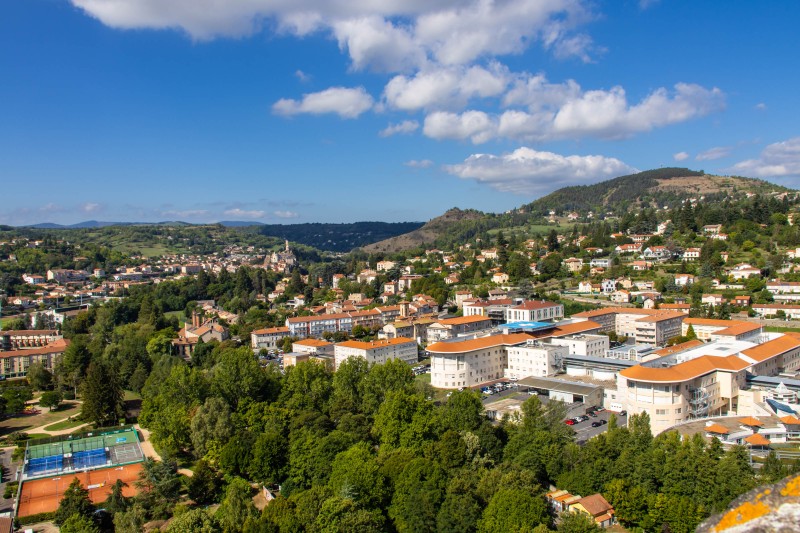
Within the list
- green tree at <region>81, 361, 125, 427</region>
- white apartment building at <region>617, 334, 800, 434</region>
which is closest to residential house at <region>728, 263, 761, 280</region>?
white apartment building at <region>617, 334, 800, 434</region>

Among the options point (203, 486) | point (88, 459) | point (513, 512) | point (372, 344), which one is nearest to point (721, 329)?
point (372, 344)

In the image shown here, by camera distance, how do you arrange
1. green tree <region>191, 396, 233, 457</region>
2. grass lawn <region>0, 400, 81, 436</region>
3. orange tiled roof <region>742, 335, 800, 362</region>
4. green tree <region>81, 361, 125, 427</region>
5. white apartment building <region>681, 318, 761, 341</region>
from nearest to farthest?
1. green tree <region>191, 396, 233, 457</region>
2. orange tiled roof <region>742, 335, 800, 362</region>
3. green tree <region>81, 361, 125, 427</region>
4. grass lawn <region>0, 400, 81, 436</region>
5. white apartment building <region>681, 318, 761, 341</region>

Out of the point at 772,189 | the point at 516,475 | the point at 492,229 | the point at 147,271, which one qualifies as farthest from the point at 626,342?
the point at 772,189

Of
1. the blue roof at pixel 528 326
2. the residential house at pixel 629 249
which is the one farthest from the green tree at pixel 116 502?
the residential house at pixel 629 249

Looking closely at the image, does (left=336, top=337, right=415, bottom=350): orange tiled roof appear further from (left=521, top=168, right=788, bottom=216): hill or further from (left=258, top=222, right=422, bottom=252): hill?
(left=258, top=222, right=422, bottom=252): hill

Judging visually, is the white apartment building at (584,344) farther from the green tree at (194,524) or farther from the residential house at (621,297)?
the green tree at (194,524)

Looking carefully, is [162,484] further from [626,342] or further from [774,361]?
[626,342]
